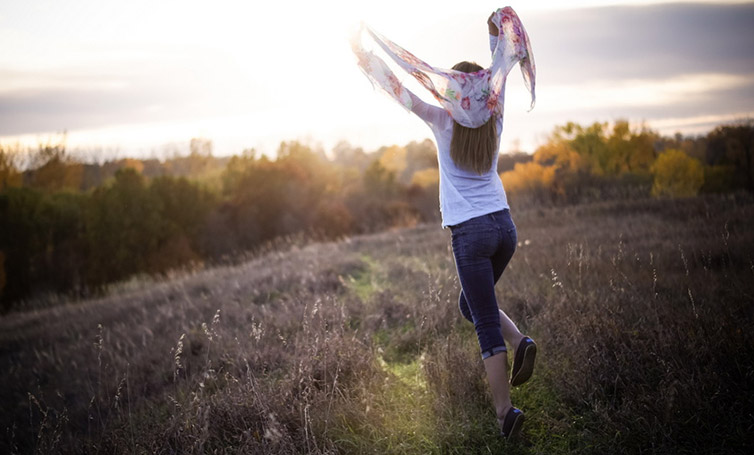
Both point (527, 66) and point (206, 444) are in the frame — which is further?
point (206, 444)

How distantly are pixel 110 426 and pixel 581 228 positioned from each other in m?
9.41

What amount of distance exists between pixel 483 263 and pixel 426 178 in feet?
169

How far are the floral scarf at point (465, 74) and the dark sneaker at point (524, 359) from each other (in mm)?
1360

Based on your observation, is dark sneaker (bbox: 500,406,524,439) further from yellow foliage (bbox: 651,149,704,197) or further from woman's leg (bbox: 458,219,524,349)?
yellow foliage (bbox: 651,149,704,197)

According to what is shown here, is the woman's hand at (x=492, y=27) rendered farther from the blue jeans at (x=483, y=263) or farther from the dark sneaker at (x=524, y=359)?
the dark sneaker at (x=524, y=359)

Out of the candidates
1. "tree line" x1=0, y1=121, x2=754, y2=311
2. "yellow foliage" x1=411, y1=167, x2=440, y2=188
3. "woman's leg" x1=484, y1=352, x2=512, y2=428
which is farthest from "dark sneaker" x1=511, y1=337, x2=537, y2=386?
"yellow foliage" x1=411, y1=167, x2=440, y2=188

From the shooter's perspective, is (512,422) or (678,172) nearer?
(512,422)

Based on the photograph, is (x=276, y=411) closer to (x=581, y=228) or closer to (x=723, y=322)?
(x=723, y=322)

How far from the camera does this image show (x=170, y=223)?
41094 millimetres

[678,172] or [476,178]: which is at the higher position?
[678,172]

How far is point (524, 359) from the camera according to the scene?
2688mm

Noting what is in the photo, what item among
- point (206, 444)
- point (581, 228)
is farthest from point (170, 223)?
point (206, 444)

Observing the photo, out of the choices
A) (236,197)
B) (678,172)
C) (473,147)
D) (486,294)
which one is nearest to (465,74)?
(473,147)

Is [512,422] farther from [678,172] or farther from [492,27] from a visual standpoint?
[678,172]
